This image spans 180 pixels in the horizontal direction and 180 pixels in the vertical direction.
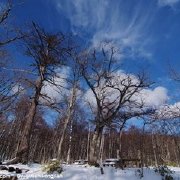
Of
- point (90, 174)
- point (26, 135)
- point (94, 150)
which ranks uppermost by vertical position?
point (26, 135)

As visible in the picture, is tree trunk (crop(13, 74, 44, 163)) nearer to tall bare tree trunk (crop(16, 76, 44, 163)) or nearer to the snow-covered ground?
tall bare tree trunk (crop(16, 76, 44, 163))

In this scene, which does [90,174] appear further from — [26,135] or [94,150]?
[94,150]

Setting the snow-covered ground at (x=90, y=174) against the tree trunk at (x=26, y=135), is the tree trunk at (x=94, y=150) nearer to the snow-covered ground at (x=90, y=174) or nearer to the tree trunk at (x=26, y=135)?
the snow-covered ground at (x=90, y=174)

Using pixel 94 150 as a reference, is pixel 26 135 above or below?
above

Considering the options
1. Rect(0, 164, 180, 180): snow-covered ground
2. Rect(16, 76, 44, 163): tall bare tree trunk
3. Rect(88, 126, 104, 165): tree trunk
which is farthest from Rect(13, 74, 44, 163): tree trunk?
Rect(88, 126, 104, 165): tree trunk

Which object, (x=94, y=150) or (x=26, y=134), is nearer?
(x=26, y=134)

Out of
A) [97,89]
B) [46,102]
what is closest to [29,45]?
[46,102]

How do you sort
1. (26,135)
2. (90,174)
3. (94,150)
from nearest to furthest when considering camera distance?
(90,174), (26,135), (94,150)

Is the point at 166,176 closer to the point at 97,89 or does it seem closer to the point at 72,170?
the point at 72,170

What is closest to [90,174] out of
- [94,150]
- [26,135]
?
[26,135]

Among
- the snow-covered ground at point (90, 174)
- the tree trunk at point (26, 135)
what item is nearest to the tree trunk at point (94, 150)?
the snow-covered ground at point (90, 174)

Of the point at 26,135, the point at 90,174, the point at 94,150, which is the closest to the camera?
the point at 90,174

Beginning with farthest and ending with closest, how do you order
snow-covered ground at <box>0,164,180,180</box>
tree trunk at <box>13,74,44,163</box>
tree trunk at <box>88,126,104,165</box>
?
tree trunk at <box>88,126,104,165</box>
tree trunk at <box>13,74,44,163</box>
snow-covered ground at <box>0,164,180,180</box>

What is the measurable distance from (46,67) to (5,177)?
10962mm
